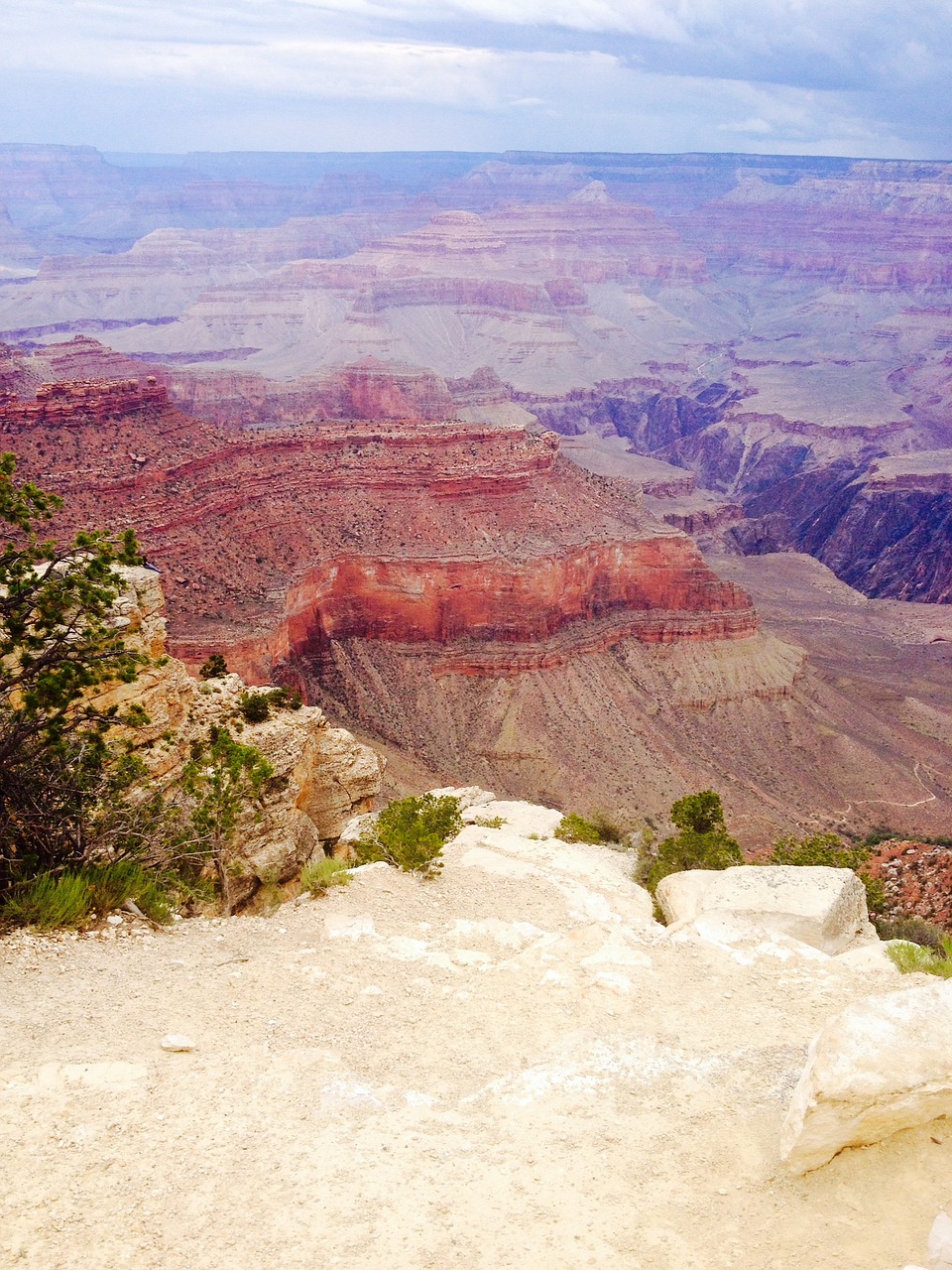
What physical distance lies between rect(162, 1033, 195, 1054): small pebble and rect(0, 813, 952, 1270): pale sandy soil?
6.3 inches

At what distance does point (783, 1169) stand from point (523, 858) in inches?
565

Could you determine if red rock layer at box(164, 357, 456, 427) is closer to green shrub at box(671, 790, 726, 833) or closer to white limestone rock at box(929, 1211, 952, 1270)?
green shrub at box(671, 790, 726, 833)

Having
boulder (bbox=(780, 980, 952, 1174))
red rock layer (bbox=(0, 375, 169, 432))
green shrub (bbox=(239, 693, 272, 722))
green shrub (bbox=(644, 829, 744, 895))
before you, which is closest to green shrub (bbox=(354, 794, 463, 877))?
green shrub (bbox=(239, 693, 272, 722))

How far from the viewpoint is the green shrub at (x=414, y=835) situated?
2075 cm

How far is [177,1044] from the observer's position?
39.8 feet

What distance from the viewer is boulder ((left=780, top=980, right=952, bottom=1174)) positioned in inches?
392

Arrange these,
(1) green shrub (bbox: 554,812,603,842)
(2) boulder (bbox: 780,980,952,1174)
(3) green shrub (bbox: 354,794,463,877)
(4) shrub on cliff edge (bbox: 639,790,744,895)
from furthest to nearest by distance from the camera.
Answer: (1) green shrub (bbox: 554,812,603,842)
(4) shrub on cliff edge (bbox: 639,790,744,895)
(3) green shrub (bbox: 354,794,463,877)
(2) boulder (bbox: 780,980,952,1174)

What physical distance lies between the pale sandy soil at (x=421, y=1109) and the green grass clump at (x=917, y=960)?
0.53m

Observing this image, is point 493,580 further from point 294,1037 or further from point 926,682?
point 294,1037

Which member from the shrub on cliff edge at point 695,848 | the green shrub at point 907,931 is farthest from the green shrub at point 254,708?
the green shrub at point 907,931

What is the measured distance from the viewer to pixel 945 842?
46719mm

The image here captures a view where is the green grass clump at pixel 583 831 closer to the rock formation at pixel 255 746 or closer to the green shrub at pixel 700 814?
the green shrub at pixel 700 814

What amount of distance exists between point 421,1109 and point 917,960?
8.73 metres

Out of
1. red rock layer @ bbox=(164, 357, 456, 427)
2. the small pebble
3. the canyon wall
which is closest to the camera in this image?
the small pebble
